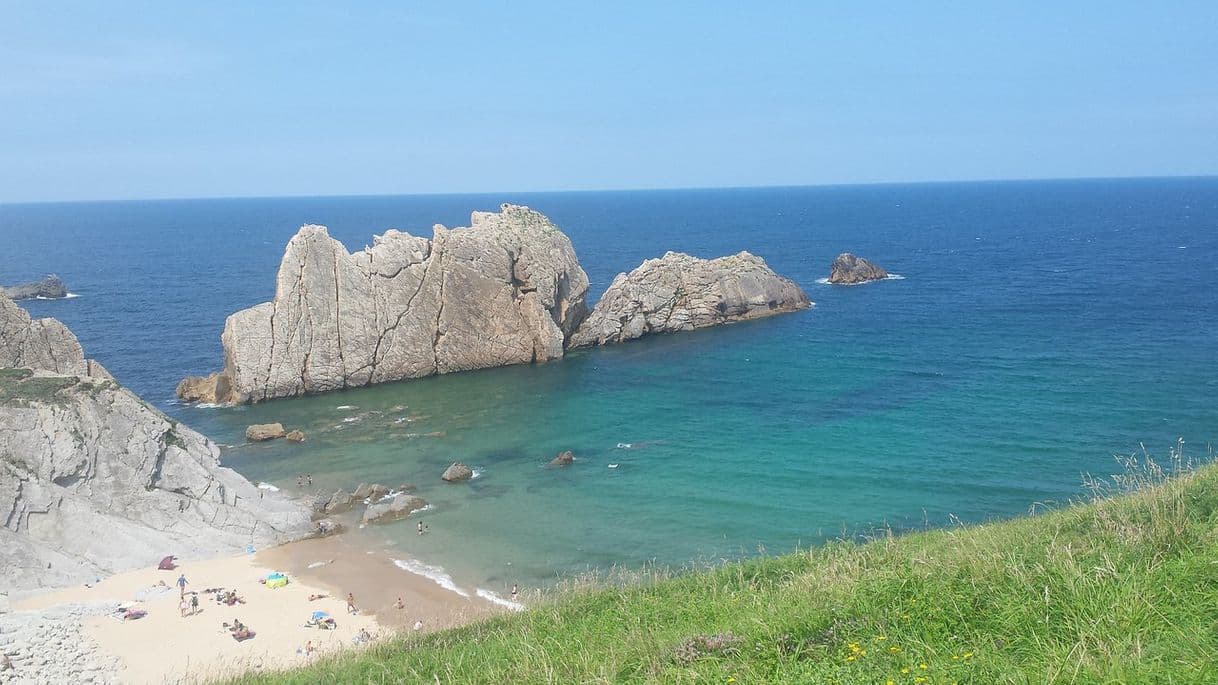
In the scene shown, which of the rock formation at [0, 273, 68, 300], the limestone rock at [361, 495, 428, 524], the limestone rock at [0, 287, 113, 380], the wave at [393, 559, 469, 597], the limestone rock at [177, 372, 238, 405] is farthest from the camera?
the rock formation at [0, 273, 68, 300]

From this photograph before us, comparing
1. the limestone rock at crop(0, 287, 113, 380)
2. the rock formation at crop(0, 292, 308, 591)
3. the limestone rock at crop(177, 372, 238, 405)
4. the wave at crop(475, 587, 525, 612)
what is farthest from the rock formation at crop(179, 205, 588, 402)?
the wave at crop(475, 587, 525, 612)

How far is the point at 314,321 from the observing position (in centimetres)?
5891

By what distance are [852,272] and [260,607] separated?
83.6 m

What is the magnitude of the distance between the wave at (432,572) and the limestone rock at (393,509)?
409cm

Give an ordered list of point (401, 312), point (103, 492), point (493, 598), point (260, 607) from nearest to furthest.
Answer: point (260, 607), point (493, 598), point (103, 492), point (401, 312)

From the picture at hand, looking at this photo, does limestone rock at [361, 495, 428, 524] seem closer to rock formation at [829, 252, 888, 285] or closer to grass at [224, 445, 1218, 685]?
grass at [224, 445, 1218, 685]

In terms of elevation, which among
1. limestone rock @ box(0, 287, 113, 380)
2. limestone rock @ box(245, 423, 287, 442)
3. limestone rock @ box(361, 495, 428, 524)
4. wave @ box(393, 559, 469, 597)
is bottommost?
wave @ box(393, 559, 469, 597)

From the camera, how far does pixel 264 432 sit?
48.9m

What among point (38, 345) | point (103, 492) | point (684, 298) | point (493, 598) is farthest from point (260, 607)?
point (684, 298)

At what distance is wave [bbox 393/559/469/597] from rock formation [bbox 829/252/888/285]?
75646mm

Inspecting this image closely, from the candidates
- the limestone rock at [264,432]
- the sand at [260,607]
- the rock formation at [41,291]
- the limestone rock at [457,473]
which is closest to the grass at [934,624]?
the sand at [260,607]

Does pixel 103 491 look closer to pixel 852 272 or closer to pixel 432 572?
pixel 432 572

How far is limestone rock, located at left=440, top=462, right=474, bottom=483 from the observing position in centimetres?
4166

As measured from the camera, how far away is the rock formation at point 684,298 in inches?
2889
